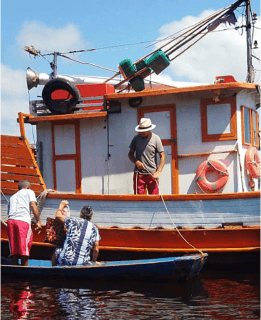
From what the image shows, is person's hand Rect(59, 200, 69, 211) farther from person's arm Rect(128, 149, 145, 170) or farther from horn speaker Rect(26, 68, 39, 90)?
horn speaker Rect(26, 68, 39, 90)

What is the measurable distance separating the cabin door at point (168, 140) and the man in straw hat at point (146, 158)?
0.42 metres

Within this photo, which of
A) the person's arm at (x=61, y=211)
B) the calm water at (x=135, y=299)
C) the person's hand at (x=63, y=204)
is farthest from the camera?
the person's hand at (x=63, y=204)

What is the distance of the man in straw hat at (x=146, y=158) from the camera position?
9.43 meters

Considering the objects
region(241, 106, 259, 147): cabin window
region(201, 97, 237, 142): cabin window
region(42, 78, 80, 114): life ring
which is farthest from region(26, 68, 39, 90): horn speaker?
region(241, 106, 259, 147): cabin window

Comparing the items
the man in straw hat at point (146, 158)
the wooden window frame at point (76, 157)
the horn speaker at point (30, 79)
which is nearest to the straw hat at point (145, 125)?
the man in straw hat at point (146, 158)

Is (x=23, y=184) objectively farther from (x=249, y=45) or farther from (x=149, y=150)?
(x=249, y=45)

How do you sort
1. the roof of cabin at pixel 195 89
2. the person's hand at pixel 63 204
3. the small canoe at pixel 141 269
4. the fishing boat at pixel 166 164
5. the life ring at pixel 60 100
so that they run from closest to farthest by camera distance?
the small canoe at pixel 141 269 → the person's hand at pixel 63 204 → the fishing boat at pixel 166 164 → the roof of cabin at pixel 195 89 → the life ring at pixel 60 100

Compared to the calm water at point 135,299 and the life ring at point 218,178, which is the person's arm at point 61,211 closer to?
the calm water at point 135,299

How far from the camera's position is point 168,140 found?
9.93 metres

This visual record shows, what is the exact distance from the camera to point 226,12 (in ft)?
35.0

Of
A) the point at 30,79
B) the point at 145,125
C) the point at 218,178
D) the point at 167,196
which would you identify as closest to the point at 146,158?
the point at 145,125

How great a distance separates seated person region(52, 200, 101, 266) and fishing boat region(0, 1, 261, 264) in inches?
36.5

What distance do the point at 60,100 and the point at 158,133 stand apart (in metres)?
1.99

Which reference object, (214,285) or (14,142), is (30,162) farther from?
(214,285)
